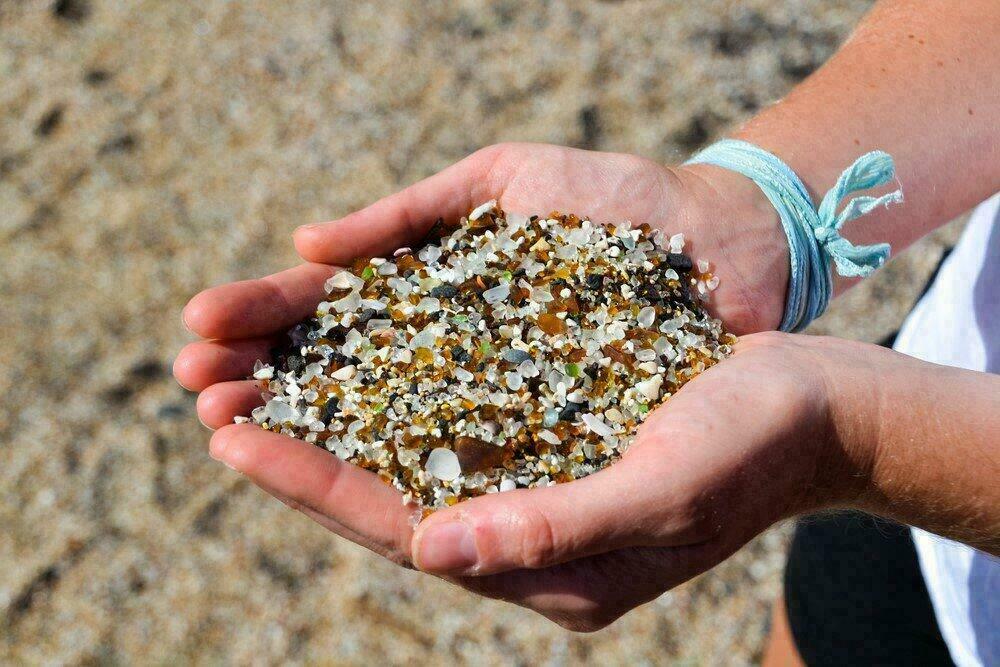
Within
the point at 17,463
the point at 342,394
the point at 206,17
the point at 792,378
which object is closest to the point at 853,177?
the point at 792,378

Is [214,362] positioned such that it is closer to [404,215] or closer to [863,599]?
[404,215]

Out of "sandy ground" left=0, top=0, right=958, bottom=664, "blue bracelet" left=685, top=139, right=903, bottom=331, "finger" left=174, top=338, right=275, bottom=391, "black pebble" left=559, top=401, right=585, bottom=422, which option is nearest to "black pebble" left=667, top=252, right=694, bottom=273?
"blue bracelet" left=685, top=139, right=903, bottom=331

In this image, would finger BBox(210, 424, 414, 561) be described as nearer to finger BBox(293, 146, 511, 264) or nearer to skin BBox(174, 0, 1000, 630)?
skin BBox(174, 0, 1000, 630)

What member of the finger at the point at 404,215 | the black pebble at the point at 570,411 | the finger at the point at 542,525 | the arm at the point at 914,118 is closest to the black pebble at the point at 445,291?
the finger at the point at 404,215

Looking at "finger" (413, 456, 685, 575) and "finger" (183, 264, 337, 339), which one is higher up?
"finger" (183, 264, 337, 339)

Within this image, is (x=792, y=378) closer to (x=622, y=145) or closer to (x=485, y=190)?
(x=485, y=190)
